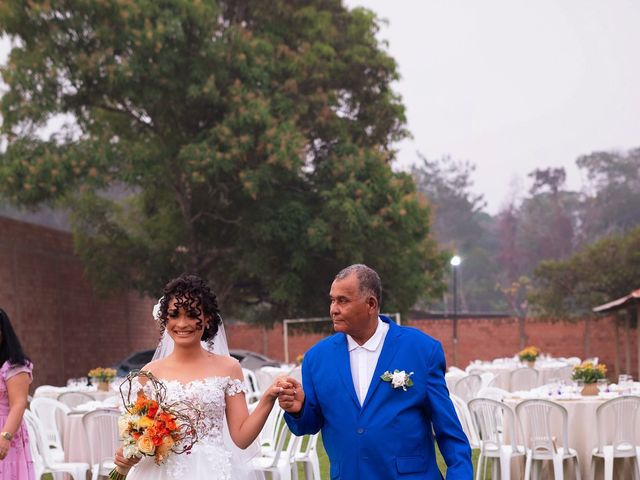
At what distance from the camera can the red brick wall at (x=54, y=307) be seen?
21.6 meters

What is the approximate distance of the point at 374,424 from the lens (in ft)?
12.5

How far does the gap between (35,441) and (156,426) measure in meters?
4.64

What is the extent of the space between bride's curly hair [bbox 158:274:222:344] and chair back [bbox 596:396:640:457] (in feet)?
15.7

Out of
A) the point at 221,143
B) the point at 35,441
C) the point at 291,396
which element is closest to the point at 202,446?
the point at 291,396

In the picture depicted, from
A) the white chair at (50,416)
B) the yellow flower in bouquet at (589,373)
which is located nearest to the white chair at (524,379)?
the yellow flower in bouquet at (589,373)

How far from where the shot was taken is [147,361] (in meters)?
21.6

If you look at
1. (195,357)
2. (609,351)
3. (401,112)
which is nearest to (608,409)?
(195,357)

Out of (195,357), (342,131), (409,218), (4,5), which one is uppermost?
(4,5)

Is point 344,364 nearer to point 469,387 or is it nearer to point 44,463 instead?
point 44,463

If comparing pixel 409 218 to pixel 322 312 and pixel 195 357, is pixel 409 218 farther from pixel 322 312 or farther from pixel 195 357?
pixel 195 357

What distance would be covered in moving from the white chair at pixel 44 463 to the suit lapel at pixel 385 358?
4.99 meters

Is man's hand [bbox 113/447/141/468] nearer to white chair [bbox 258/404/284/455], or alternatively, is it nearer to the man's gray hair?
the man's gray hair

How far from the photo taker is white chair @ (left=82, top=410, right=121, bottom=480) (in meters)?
8.22

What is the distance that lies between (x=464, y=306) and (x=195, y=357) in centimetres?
5386
